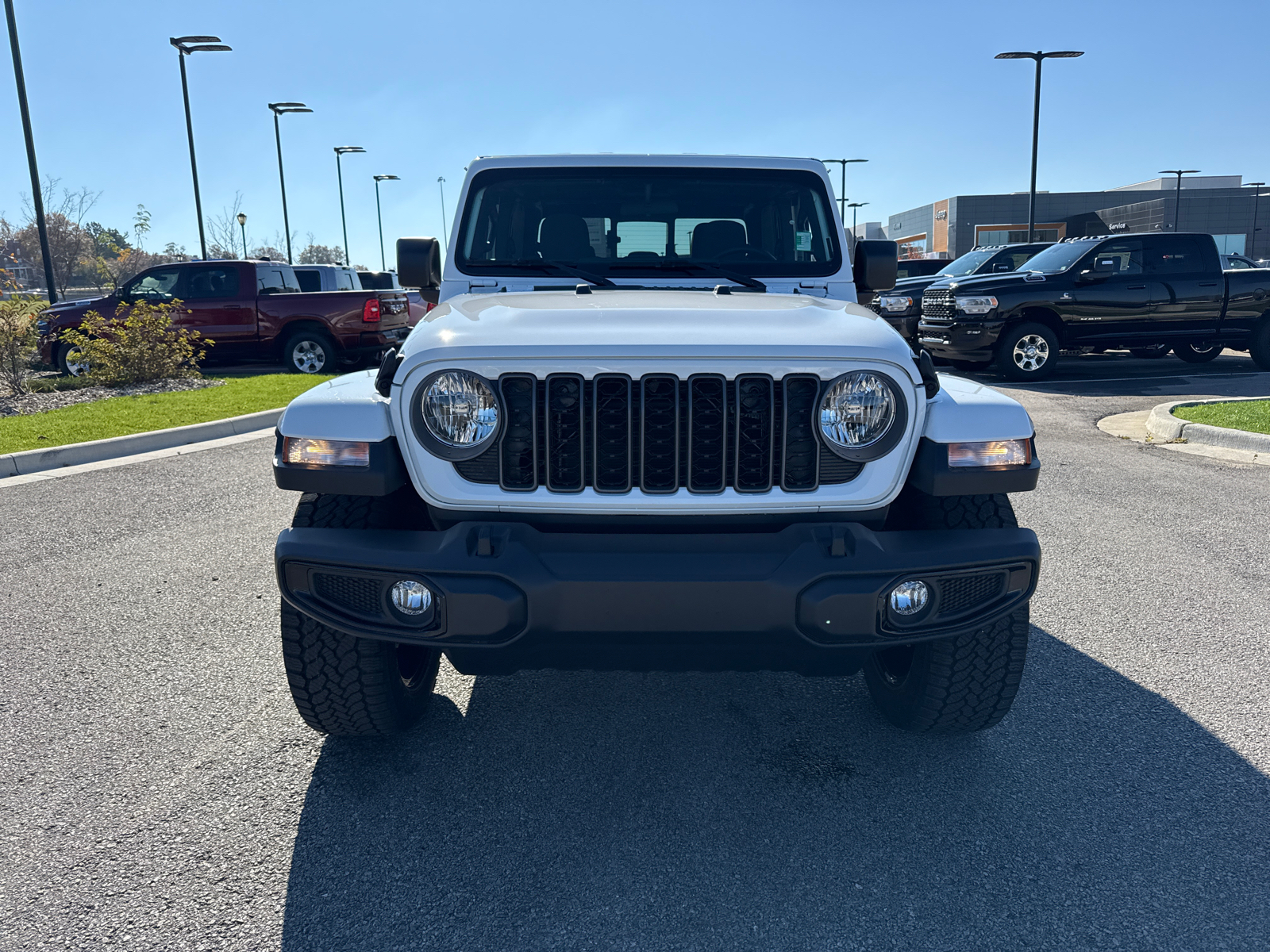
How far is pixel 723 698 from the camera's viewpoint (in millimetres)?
3566

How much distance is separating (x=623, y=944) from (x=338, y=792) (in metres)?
1.10

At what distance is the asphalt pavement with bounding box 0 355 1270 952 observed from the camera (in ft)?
7.52

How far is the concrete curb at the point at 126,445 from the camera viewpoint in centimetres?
798

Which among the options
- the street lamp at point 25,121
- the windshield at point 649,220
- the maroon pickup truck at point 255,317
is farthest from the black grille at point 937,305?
the street lamp at point 25,121

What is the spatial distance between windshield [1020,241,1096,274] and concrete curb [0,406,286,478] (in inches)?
413

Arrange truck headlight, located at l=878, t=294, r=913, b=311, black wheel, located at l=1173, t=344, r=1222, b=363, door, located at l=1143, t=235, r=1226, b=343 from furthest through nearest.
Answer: truck headlight, located at l=878, t=294, r=913, b=311 < black wheel, located at l=1173, t=344, r=1222, b=363 < door, located at l=1143, t=235, r=1226, b=343

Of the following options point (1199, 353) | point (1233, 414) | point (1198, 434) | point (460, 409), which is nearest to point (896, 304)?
point (1199, 353)

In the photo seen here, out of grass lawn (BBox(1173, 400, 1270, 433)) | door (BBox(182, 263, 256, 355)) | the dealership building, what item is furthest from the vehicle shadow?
the dealership building

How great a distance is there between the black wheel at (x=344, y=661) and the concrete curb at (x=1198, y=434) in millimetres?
8025

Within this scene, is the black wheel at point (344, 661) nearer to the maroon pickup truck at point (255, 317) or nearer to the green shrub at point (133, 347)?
the green shrub at point (133, 347)

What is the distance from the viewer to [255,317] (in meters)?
15.0

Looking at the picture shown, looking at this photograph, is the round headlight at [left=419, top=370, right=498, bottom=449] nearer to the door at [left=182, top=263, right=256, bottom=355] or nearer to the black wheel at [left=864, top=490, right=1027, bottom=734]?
the black wheel at [left=864, top=490, right=1027, bottom=734]

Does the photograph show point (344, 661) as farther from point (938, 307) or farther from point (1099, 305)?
point (1099, 305)

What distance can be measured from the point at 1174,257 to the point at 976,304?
3168mm
